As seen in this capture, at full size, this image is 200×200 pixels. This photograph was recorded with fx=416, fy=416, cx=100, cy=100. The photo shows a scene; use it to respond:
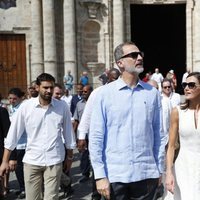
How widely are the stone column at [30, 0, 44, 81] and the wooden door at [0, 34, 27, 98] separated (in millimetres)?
1101

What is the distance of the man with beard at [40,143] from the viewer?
510 cm

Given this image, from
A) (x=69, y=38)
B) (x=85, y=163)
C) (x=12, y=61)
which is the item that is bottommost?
(x=85, y=163)

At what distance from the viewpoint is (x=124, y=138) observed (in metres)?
3.71

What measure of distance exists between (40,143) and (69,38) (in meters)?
16.4

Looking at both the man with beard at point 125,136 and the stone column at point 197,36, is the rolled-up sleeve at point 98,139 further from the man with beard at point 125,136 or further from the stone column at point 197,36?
the stone column at point 197,36

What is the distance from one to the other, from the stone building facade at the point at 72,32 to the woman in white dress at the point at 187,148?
16.9 meters

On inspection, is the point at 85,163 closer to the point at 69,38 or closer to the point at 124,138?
the point at 124,138

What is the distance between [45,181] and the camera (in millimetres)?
5148

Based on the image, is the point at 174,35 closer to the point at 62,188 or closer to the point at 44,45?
the point at 44,45

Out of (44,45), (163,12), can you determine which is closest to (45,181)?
(44,45)

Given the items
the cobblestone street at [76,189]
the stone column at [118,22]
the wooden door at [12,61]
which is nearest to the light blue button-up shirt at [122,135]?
the cobblestone street at [76,189]

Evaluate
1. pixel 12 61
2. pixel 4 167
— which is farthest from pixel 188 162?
pixel 12 61

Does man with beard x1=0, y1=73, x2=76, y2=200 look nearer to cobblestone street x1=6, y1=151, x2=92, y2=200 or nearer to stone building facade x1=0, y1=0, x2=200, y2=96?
cobblestone street x1=6, y1=151, x2=92, y2=200

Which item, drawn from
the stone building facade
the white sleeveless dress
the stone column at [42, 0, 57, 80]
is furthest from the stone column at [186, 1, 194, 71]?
the white sleeveless dress
